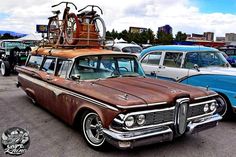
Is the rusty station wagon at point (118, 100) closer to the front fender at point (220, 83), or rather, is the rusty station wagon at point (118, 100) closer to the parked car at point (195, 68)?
the front fender at point (220, 83)

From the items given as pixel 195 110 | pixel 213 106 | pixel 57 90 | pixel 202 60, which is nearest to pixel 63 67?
pixel 57 90

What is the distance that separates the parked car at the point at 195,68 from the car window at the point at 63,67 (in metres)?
2.91

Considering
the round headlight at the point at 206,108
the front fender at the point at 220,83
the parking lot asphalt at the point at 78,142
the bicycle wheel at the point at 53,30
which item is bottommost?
the parking lot asphalt at the point at 78,142

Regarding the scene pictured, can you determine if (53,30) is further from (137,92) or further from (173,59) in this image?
(137,92)

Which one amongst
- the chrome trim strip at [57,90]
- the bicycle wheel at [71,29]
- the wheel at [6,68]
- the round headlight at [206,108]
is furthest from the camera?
the wheel at [6,68]

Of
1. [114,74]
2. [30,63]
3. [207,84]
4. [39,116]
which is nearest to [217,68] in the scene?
[207,84]

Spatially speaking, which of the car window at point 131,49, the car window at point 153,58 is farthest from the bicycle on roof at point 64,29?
the car window at point 131,49

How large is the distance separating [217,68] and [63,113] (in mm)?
3911

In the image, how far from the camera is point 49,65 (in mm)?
6129

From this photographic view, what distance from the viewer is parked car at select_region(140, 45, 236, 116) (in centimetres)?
610

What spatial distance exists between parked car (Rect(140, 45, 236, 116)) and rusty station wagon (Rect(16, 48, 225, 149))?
0.37 meters

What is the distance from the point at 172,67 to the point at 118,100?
3.87 meters

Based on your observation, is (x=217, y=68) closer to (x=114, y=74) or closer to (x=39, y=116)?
(x=114, y=74)

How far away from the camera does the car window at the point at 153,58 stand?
7.81 m
